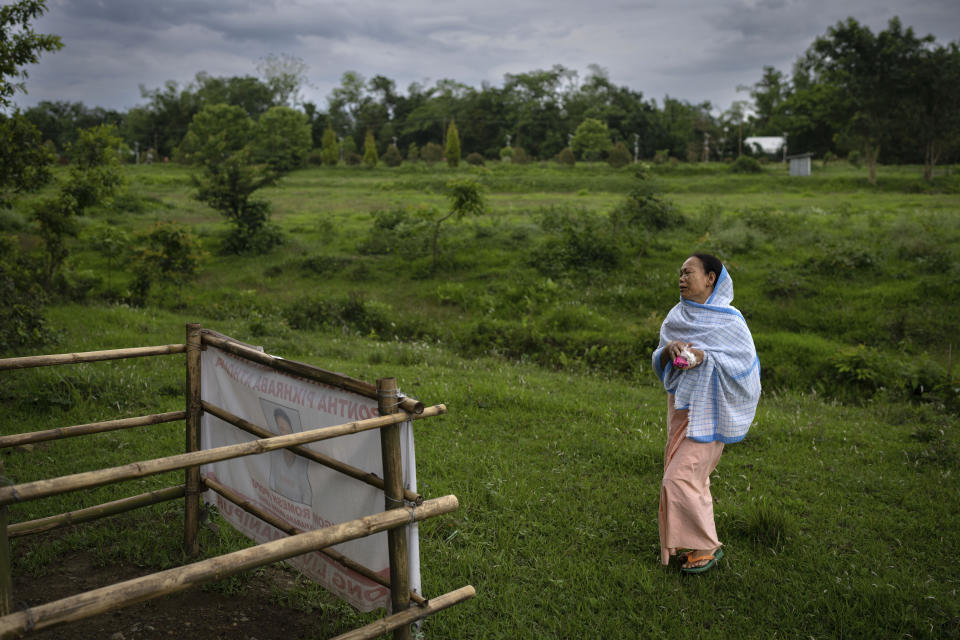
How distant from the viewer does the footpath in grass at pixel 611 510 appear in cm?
404

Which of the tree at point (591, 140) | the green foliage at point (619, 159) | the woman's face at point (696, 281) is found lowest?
the woman's face at point (696, 281)

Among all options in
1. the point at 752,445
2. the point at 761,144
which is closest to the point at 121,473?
the point at 752,445

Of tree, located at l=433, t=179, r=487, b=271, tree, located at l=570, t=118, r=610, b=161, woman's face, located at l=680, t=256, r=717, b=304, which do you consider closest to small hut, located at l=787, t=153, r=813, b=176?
tree, located at l=570, t=118, r=610, b=161

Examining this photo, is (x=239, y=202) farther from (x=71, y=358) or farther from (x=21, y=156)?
(x=71, y=358)

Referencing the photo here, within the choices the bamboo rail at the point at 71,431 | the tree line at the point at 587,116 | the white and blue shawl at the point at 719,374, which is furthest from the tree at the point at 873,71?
the bamboo rail at the point at 71,431

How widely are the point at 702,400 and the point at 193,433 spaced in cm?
323

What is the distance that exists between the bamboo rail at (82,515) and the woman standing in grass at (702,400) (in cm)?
318

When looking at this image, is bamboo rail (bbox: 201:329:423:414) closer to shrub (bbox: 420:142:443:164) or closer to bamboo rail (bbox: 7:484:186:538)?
bamboo rail (bbox: 7:484:186:538)

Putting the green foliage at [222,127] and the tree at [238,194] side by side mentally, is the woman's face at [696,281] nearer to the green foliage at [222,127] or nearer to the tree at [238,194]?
the tree at [238,194]

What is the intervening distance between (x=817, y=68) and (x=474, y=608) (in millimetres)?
38621

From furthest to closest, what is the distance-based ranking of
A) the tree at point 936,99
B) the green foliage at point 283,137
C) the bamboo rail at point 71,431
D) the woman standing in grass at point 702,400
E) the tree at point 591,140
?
1. the tree at point 591,140
2. the green foliage at point 283,137
3. the tree at point 936,99
4. the woman standing in grass at point 702,400
5. the bamboo rail at point 71,431

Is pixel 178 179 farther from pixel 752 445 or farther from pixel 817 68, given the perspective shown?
pixel 752 445

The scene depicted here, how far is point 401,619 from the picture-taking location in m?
3.11

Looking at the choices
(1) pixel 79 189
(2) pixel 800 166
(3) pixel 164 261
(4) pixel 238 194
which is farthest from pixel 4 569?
(2) pixel 800 166
